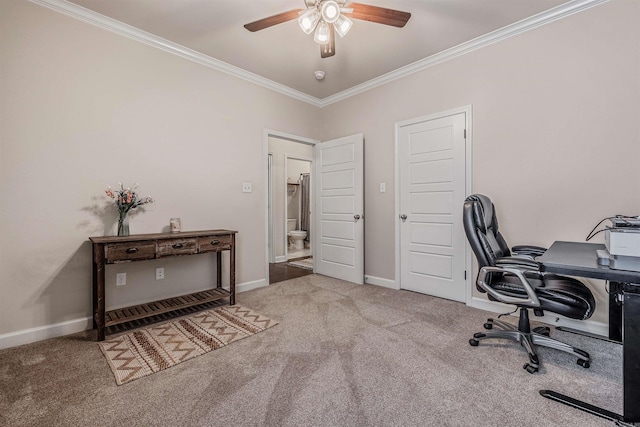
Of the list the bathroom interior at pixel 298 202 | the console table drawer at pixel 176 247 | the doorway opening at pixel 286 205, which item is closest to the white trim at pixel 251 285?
the doorway opening at pixel 286 205

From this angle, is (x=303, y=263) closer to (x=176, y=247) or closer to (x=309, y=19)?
(x=176, y=247)

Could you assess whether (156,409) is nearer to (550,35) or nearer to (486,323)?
(486,323)

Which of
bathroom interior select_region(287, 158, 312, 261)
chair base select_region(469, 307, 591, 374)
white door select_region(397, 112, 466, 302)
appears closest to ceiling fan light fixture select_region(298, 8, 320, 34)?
white door select_region(397, 112, 466, 302)

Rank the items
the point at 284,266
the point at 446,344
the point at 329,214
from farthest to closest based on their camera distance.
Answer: the point at 284,266 < the point at 329,214 < the point at 446,344

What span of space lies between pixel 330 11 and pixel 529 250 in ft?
8.05

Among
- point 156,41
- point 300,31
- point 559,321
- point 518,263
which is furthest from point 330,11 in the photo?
point 559,321

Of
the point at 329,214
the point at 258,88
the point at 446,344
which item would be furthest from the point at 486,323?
the point at 258,88

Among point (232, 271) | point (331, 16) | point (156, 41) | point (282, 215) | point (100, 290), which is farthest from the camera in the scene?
point (282, 215)

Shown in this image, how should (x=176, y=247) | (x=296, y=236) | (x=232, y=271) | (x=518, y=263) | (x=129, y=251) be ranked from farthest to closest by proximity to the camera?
(x=296, y=236) < (x=232, y=271) < (x=176, y=247) < (x=129, y=251) < (x=518, y=263)

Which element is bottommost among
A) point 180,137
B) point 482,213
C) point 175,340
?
point 175,340

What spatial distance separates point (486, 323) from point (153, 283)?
10.4ft

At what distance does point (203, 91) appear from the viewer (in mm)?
3145

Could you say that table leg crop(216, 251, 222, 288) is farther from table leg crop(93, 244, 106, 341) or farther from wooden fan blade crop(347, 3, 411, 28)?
wooden fan blade crop(347, 3, 411, 28)

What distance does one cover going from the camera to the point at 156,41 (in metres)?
2.77
